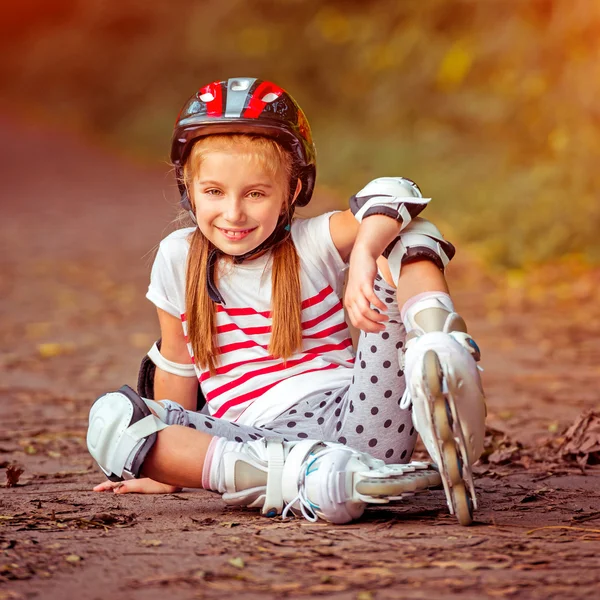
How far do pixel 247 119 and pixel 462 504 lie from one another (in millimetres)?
1165

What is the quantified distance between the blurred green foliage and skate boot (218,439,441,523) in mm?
6408

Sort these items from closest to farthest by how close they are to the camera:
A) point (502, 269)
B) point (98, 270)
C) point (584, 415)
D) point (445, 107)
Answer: point (584, 415), point (502, 269), point (98, 270), point (445, 107)

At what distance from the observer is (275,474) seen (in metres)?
2.70

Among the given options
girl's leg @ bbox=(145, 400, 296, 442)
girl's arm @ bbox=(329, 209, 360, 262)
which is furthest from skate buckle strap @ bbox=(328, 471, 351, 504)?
girl's arm @ bbox=(329, 209, 360, 262)

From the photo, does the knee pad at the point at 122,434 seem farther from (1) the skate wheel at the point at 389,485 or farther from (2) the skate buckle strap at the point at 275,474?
(1) the skate wheel at the point at 389,485

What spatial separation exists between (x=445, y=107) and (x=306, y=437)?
11.5 metres

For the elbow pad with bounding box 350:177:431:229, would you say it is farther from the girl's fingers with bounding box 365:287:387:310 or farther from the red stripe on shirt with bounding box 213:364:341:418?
the red stripe on shirt with bounding box 213:364:341:418

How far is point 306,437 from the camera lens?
9.86 ft

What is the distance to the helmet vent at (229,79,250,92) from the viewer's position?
3082 millimetres

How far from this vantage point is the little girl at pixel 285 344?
8.39 ft

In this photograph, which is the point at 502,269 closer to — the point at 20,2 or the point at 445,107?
the point at 445,107

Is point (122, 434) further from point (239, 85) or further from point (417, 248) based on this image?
point (239, 85)

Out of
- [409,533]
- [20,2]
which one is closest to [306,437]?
[409,533]

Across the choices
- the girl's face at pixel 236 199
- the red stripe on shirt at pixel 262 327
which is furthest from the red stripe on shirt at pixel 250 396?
the girl's face at pixel 236 199
